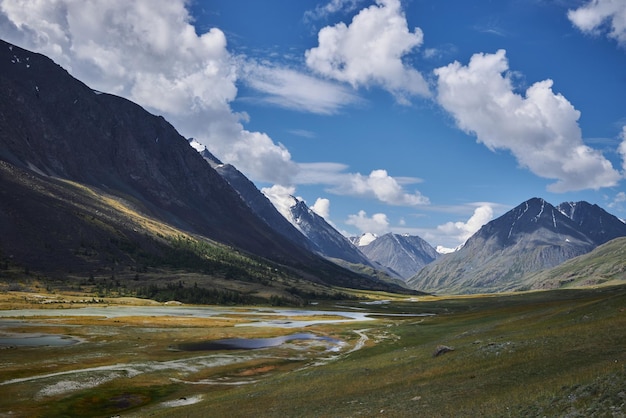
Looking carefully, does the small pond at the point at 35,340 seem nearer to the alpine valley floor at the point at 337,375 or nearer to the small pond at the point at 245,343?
the alpine valley floor at the point at 337,375

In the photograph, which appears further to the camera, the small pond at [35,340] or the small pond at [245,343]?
the small pond at [245,343]

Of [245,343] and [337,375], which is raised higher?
[337,375]

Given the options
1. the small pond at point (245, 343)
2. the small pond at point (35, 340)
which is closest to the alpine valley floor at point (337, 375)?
the small pond at point (35, 340)

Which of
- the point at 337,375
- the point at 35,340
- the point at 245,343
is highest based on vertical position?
the point at 337,375

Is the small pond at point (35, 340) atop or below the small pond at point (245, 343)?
atop

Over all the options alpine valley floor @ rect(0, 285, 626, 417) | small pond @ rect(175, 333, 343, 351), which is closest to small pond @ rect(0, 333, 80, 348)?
alpine valley floor @ rect(0, 285, 626, 417)

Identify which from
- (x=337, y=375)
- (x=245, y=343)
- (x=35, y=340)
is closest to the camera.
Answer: (x=337, y=375)

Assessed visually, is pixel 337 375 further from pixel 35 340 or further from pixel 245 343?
pixel 35 340

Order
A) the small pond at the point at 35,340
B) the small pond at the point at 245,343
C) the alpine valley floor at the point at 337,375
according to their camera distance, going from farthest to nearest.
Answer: the small pond at the point at 245,343 < the small pond at the point at 35,340 < the alpine valley floor at the point at 337,375

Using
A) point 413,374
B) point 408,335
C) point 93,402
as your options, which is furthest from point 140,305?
point 413,374

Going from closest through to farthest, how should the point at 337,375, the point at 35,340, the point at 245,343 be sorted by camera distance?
the point at 337,375
the point at 35,340
the point at 245,343

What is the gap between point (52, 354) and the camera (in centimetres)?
7162

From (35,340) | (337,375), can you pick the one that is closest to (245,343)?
(35,340)

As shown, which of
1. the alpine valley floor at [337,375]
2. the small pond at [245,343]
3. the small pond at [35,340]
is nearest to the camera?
the alpine valley floor at [337,375]
